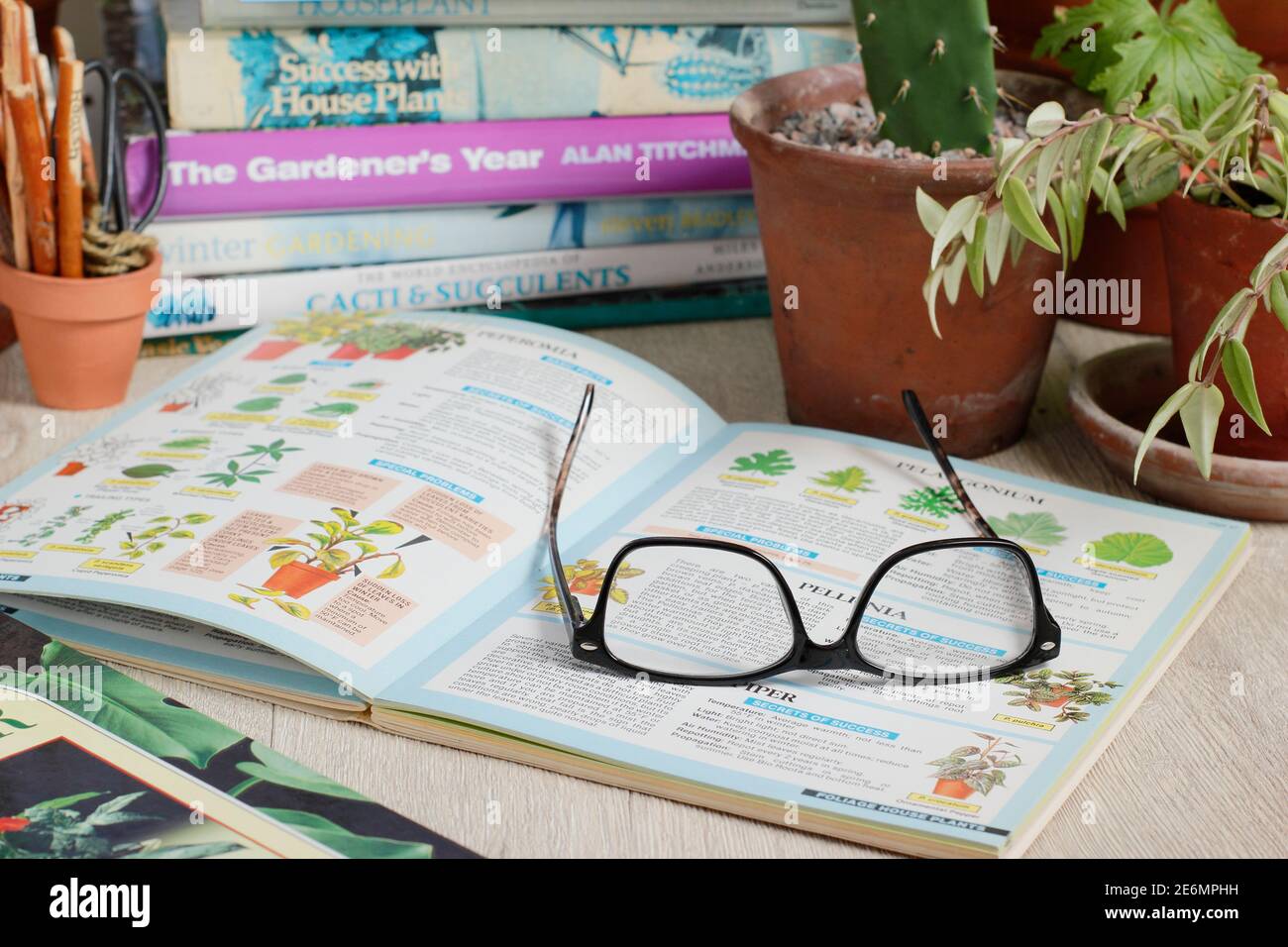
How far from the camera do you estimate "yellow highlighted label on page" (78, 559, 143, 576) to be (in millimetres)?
543

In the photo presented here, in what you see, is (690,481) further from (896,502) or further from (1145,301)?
(1145,301)

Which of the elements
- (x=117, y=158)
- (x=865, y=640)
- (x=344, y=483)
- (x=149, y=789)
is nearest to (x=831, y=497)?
(x=865, y=640)

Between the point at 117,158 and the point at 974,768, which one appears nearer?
the point at 974,768

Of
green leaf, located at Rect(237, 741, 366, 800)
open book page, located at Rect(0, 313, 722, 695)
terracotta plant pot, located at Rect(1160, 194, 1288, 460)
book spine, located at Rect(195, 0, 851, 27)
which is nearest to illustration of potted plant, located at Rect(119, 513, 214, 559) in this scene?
open book page, located at Rect(0, 313, 722, 695)

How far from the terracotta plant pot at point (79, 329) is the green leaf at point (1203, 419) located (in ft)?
1.77

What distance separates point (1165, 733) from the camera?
50 cm

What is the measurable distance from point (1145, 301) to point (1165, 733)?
16.6 inches

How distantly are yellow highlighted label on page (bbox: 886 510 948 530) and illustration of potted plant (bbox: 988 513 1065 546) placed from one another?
0.08ft

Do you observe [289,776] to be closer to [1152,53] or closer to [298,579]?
[298,579]

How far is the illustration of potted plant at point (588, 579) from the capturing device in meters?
0.56

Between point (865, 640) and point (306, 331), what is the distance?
1.34ft

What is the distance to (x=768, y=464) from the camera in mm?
667

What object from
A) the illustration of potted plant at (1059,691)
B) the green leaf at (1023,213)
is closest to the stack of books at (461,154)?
the green leaf at (1023,213)
